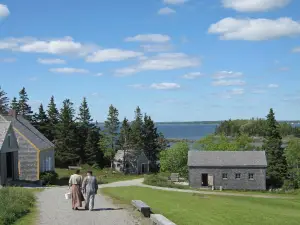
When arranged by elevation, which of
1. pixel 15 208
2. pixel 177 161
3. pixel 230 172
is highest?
pixel 15 208

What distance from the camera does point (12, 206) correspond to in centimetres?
1825

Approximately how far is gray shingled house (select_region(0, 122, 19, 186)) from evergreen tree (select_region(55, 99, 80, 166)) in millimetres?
32243

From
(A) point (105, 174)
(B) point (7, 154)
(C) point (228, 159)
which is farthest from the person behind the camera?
(A) point (105, 174)

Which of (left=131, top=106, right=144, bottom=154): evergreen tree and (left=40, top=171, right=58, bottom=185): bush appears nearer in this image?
(left=40, top=171, right=58, bottom=185): bush

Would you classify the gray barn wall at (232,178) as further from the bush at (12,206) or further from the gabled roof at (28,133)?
the bush at (12,206)

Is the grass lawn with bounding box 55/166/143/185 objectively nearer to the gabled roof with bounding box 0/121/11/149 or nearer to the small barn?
the small barn

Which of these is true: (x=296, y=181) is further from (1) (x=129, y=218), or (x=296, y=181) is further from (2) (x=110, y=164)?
(1) (x=129, y=218)

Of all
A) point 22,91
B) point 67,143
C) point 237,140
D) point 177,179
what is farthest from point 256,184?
point 22,91

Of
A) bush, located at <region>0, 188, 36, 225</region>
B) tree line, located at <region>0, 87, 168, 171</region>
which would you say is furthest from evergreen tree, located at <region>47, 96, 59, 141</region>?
bush, located at <region>0, 188, 36, 225</region>

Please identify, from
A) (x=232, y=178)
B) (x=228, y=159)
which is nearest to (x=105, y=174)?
(x=228, y=159)

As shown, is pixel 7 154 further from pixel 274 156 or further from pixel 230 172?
pixel 274 156

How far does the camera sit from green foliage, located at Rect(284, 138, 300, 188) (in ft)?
205

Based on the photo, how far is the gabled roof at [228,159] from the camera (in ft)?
196

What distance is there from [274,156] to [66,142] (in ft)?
119
